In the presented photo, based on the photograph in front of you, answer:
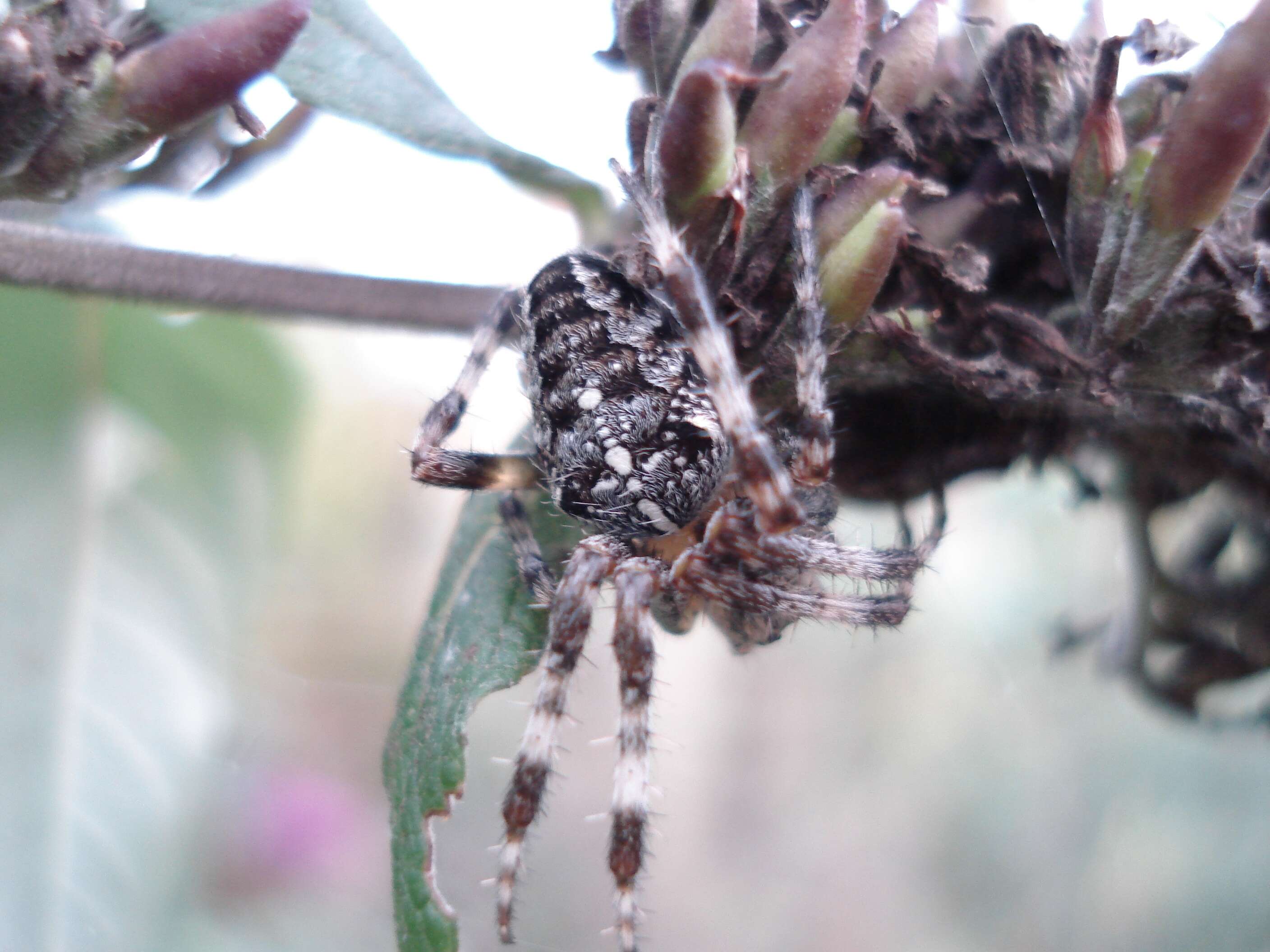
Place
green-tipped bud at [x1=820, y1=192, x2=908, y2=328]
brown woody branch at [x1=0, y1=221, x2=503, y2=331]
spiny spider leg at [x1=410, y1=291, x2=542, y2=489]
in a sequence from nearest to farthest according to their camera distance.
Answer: green-tipped bud at [x1=820, y1=192, x2=908, y2=328], brown woody branch at [x1=0, y1=221, x2=503, y2=331], spiny spider leg at [x1=410, y1=291, x2=542, y2=489]

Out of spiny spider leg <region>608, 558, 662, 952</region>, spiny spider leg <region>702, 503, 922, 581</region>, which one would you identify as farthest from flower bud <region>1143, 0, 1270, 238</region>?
spiny spider leg <region>608, 558, 662, 952</region>

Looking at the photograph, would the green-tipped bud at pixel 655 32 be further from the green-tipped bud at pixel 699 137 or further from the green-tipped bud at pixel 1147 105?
the green-tipped bud at pixel 1147 105

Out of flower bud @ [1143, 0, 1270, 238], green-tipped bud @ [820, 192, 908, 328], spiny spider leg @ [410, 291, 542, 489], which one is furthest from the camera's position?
spiny spider leg @ [410, 291, 542, 489]

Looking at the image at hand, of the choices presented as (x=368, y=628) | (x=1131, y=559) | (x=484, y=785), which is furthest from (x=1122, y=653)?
(x=368, y=628)

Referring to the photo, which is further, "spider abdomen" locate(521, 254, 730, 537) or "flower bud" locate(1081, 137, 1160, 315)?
"spider abdomen" locate(521, 254, 730, 537)

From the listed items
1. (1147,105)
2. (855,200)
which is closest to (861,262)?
(855,200)

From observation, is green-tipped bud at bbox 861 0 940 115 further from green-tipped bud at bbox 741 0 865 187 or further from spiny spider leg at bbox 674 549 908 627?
spiny spider leg at bbox 674 549 908 627

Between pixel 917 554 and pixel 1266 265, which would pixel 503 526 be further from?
pixel 1266 265
